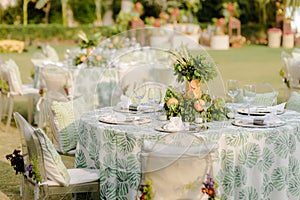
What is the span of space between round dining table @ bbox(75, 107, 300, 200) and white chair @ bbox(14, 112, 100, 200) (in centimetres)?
14

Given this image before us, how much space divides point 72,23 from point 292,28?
375 inches

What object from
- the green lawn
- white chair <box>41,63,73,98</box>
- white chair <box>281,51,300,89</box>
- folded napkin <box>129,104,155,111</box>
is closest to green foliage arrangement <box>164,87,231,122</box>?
folded napkin <box>129,104,155,111</box>

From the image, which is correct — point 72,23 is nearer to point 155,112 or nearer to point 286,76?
point 286,76

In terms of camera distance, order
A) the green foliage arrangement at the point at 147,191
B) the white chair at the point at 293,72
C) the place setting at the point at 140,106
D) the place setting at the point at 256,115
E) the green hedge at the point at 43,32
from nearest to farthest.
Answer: the green foliage arrangement at the point at 147,191 → the place setting at the point at 256,115 → the place setting at the point at 140,106 → the white chair at the point at 293,72 → the green hedge at the point at 43,32

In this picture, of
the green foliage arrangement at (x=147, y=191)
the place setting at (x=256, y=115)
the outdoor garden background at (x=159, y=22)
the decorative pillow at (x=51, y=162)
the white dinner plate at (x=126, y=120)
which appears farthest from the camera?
the outdoor garden background at (x=159, y=22)

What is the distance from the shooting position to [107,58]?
8773 millimetres

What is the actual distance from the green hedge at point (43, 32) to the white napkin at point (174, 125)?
730 inches

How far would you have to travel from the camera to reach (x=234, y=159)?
4.40m

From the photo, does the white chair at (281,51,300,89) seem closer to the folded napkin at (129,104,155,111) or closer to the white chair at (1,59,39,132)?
the white chair at (1,59,39,132)

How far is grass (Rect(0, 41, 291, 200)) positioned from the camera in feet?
20.6

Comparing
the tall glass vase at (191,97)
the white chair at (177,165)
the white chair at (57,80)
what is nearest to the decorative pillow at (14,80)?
the white chair at (57,80)

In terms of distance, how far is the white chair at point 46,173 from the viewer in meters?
4.35

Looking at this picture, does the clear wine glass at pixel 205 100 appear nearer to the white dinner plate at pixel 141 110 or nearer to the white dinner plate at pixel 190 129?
the white dinner plate at pixel 190 129

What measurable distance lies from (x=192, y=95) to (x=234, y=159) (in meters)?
0.61
